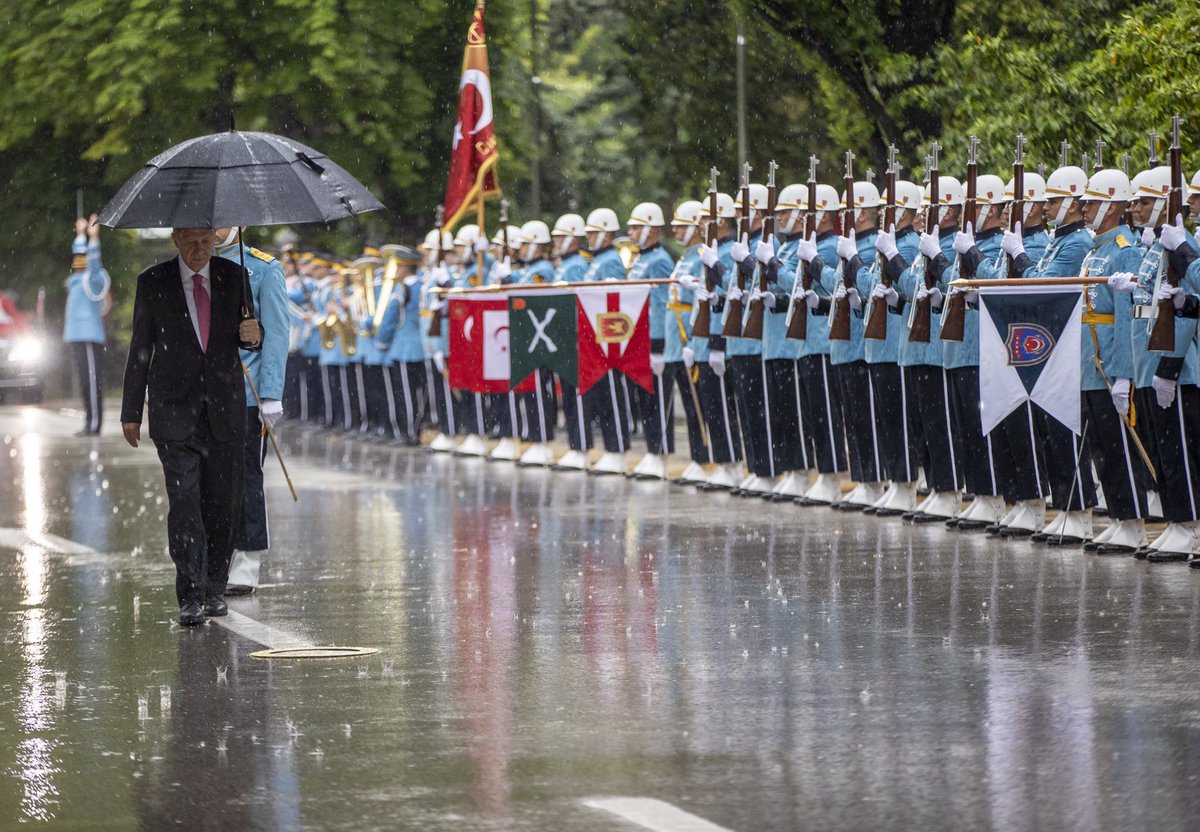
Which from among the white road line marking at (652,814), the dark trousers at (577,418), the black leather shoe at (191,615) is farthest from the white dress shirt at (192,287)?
the dark trousers at (577,418)

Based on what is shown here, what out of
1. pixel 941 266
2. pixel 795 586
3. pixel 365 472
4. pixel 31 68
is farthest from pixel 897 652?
pixel 31 68

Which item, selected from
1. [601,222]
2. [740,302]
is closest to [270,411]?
[740,302]

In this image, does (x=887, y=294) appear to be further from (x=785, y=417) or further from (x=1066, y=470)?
(x=1066, y=470)

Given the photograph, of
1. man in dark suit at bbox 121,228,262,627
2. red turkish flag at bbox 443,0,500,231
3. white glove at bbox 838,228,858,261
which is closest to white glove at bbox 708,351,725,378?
white glove at bbox 838,228,858,261

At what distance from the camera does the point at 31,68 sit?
33.4 m

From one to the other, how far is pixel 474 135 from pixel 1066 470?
34.1 ft

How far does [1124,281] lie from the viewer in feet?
41.0

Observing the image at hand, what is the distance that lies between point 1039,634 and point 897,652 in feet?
2.60

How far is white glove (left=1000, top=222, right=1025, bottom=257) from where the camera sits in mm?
13641

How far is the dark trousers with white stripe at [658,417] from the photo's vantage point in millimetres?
18984

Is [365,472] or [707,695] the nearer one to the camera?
[707,695]

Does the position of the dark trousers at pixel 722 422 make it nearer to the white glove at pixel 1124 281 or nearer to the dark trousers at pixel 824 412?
the dark trousers at pixel 824 412

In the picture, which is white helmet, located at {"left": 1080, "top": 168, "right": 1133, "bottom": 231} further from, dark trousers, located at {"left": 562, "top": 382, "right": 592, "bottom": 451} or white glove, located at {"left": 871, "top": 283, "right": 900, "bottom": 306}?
dark trousers, located at {"left": 562, "top": 382, "right": 592, "bottom": 451}

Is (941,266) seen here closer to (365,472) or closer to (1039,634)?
(1039,634)
